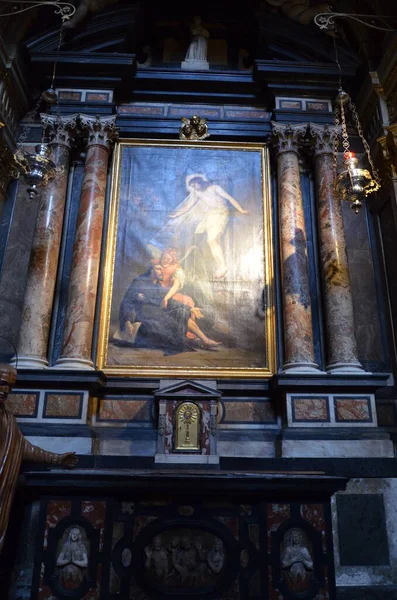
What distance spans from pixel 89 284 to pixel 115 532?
4.30 m

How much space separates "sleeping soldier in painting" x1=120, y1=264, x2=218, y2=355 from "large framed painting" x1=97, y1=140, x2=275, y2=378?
14 mm

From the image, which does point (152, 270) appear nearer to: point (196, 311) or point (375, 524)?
point (196, 311)

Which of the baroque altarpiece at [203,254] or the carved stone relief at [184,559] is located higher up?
the baroque altarpiece at [203,254]

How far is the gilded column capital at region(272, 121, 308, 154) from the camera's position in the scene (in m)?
8.39

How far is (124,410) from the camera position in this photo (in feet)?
23.7

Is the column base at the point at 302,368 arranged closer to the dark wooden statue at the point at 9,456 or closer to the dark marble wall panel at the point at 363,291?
the dark marble wall panel at the point at 363,291

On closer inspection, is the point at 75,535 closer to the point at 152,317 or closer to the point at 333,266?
the point at 152,317

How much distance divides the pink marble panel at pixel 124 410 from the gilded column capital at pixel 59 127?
4.04m

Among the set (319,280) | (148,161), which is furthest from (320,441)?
(148,161)

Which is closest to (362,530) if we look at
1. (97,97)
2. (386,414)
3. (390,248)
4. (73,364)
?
(386,414)

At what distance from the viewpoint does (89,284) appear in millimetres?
7566

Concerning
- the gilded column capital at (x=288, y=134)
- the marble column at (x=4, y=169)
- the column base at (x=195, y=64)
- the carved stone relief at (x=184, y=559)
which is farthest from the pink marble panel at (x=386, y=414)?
the marble column at (x=4, y=169)

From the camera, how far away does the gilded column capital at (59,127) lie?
8336 millimetres

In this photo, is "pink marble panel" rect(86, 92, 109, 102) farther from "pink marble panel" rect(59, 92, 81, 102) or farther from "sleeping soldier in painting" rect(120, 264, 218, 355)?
"sleeping soldier in painting" rect(120, 264, 218, 355)
